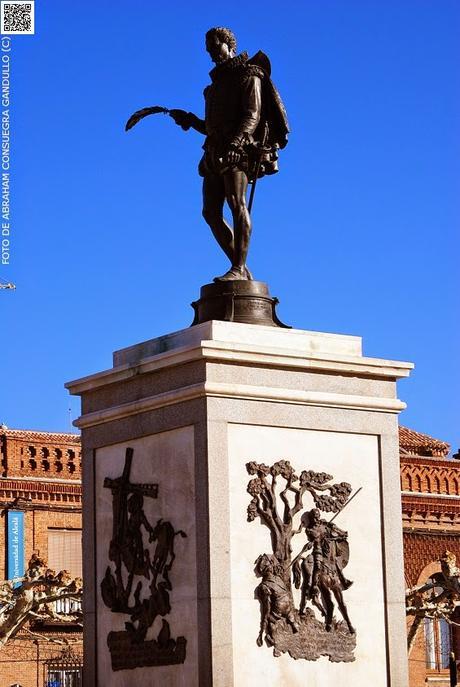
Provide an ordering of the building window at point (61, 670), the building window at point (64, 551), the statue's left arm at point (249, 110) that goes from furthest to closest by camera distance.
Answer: the building window at point (64, 551) → the building window at point (61, 670) → the statue's left arm at point (249, 110)

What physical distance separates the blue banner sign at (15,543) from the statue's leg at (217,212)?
22374mm

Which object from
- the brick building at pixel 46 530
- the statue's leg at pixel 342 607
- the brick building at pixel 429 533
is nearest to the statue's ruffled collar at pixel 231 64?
the statue's leg at pixel 342 607

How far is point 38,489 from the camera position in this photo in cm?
3278

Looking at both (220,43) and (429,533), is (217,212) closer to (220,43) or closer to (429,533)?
(220,43)

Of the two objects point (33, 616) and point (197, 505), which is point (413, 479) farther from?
point (197, 505)

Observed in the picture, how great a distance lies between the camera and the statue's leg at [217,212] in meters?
10.1

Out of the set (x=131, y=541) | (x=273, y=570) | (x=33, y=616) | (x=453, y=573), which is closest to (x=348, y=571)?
(x=273, y=570)

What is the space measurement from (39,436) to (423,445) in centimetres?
982

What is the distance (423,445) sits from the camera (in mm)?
38562

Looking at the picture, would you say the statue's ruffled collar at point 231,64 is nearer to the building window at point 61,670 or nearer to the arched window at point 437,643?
the building window at point 61,670

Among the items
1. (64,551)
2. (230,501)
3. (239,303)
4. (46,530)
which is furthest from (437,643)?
(230,501)

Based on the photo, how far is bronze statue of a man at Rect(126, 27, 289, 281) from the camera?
996 centimetres

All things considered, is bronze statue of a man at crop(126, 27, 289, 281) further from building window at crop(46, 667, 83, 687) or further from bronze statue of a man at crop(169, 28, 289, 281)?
building window at crop(46, 667, 83, 687)

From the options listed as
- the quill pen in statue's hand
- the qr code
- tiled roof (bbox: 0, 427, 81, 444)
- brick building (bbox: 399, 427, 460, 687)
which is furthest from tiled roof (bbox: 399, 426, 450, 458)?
the quill pen in statue's hand
